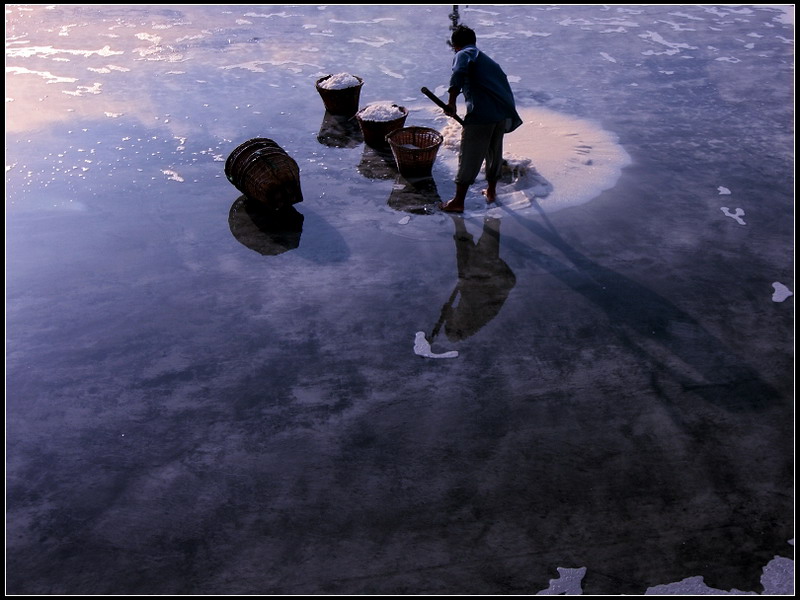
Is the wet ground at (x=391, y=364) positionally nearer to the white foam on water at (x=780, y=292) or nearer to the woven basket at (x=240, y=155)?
the white foam on water at (x=780, y=292)

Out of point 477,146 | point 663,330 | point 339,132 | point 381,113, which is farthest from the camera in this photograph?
point 339,132

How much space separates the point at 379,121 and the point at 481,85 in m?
2.16

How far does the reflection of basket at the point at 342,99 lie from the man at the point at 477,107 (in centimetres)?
281

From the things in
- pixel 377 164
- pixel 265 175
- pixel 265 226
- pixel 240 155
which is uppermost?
pixel 240 155

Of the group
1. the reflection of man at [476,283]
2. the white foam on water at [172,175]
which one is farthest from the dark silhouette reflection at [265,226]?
the reflection of man at [476,283]

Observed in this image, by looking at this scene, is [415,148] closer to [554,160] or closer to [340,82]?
[554,160]

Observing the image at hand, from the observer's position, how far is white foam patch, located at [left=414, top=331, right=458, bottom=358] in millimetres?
5426

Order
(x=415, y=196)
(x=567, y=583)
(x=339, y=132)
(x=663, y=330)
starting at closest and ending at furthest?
(x=567, y=583)
(x=663, y=330)
(x=415, y=196)
(x=339, y=132)

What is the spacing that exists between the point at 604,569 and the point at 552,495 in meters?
0.57

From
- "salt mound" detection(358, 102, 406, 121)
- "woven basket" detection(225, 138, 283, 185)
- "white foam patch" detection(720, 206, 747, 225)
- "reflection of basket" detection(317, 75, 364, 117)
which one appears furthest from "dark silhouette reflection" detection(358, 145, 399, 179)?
"white foam patch" detection(720, 206, 747, 225)

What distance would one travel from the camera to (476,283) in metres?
6.30

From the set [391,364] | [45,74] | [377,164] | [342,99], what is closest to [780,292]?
[391,364]

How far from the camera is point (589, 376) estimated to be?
5.17 meters

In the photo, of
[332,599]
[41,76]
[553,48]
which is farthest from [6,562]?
[553,48]
